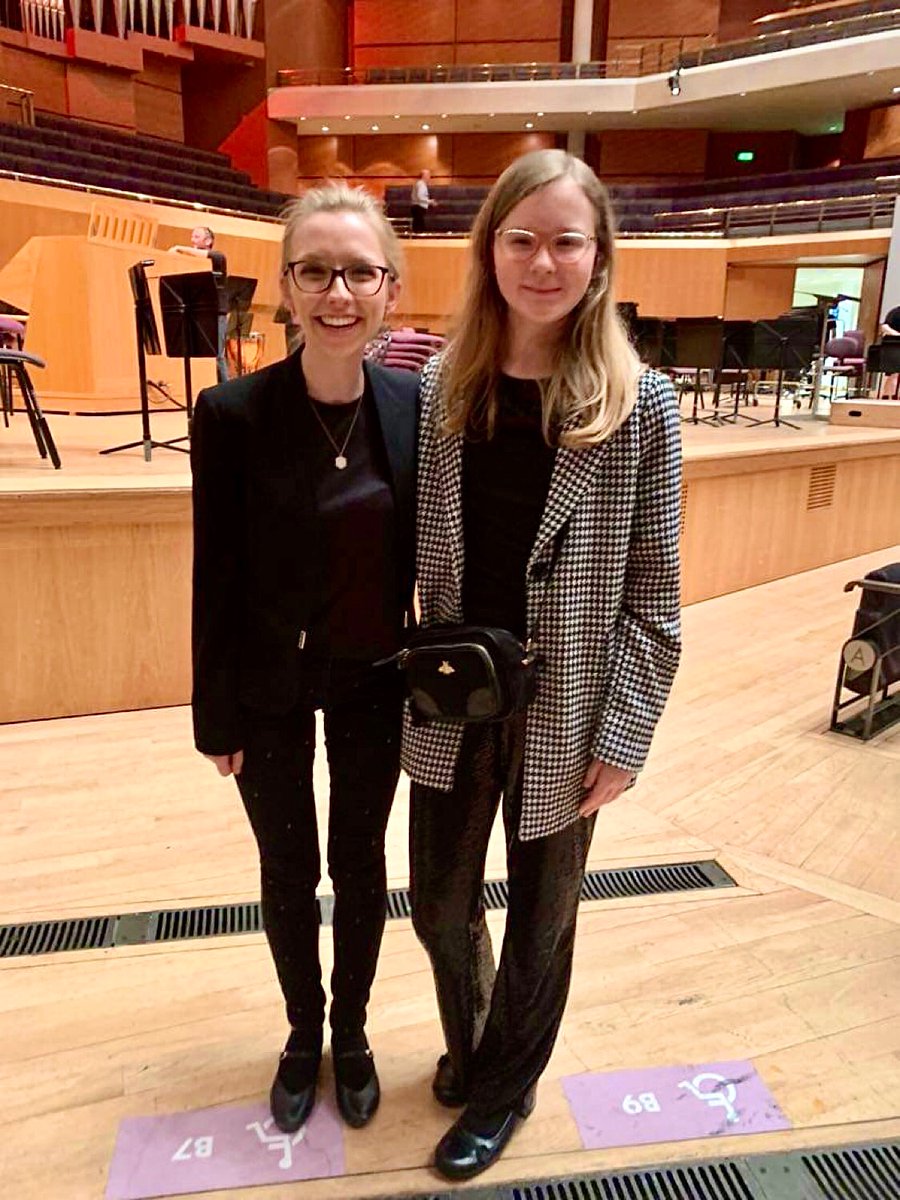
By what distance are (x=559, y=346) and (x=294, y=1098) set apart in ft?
3.40

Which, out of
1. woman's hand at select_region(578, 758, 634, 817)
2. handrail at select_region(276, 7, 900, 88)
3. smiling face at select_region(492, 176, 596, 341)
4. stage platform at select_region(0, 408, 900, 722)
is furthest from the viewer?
handrail at select_region(276, 7, 900, 88)

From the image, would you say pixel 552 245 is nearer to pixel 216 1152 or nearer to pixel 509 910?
pixel 509 910

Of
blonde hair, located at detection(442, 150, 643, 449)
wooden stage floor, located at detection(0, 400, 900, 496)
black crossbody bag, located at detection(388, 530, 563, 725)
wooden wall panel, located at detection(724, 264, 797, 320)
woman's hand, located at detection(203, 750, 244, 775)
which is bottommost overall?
woman's hand, located at detection(203, 750, 244, 775)

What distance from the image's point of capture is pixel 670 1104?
4.20 feet

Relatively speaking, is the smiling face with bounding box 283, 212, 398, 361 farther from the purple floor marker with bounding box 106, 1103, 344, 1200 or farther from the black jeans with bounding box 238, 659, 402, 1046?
the purple floor marker with bounding box 106, 1103, 344, 1200

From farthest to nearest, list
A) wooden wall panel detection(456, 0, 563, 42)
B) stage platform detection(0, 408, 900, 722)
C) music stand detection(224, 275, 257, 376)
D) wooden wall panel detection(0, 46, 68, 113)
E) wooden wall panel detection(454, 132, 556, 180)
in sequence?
1. wooden wall panel detection(454, 132, 556, 180)
2. wooden wall panel detection(456, 0, 563, 42)
3. wooden wall panel detection(0, 46, 68, 113)
4. music stand detection(224, 275, 257, 376)
5. stage platform detection(0, 408, 900, 722)

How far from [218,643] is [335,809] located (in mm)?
269

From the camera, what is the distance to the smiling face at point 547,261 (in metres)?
0.91

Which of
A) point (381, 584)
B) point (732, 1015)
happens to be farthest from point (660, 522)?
point (732, 1015)

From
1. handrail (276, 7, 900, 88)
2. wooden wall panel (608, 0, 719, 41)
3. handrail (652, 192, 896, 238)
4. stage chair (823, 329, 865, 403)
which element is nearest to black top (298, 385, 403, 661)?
stage chair (823, 329, 865, 403)

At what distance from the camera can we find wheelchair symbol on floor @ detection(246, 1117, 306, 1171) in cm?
118

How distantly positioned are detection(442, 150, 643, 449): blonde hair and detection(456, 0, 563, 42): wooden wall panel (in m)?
16.2

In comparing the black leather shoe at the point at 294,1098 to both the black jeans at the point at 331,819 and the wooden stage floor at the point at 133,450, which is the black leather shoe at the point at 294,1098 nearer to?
the black jeans at the point at 331,819

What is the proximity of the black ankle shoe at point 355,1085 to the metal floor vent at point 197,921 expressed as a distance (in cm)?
29
